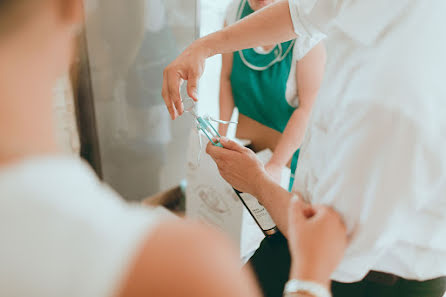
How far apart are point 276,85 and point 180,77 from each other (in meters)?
0.54

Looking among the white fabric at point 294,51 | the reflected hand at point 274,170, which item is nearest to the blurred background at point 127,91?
the white fabric at point 294,51

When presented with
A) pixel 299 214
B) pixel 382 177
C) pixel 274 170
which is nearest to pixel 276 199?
pixel 299 214

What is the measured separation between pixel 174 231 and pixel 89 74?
1238mm

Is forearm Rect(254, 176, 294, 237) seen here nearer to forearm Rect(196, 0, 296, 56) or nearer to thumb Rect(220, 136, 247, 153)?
thumb Rect(220, 136, 247, 153)

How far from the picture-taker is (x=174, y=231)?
30 cm

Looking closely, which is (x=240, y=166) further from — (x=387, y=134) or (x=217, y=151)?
(x=387, y=134)

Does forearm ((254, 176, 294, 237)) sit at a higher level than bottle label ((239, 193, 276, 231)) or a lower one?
higher

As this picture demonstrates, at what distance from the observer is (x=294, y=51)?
118cm

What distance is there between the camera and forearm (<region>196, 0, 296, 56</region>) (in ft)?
2.56

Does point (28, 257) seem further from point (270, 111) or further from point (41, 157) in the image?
point (270, 111)

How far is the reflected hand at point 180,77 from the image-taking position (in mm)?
810

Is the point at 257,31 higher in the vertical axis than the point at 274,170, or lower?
higher

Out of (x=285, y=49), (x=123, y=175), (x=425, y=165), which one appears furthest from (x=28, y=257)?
(x=123, y=175)

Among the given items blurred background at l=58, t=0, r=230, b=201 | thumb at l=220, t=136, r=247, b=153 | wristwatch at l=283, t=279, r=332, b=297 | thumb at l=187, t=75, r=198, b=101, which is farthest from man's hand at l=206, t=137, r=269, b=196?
blurred background at l=58, t=0, r=230, b=201
